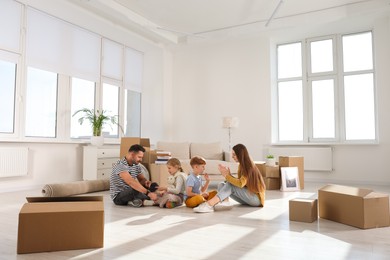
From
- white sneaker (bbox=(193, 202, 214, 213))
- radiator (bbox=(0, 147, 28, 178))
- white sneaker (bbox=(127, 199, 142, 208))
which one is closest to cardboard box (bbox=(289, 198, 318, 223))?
white sneaker (bbox=(193, 202, 214, 213))

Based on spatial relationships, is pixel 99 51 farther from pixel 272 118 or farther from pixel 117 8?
pixel 272 118

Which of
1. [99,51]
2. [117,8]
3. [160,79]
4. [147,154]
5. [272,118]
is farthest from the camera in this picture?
[160,79]

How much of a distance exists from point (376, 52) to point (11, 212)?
22.2ft

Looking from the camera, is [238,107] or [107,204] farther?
[238,107]

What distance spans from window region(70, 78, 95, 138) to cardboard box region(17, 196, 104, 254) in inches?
171

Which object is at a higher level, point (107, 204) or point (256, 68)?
point (256, 68)

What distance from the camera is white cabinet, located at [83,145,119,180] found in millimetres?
5796

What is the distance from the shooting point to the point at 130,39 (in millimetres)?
7297

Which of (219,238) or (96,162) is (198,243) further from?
(96,162)

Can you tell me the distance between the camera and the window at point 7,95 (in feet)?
16.3

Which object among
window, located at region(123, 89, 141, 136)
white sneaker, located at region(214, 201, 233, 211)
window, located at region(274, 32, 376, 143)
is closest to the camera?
white sneaker, located at region(214, 201, 233, 211)

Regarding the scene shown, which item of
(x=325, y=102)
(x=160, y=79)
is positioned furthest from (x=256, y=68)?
(x=160, y=79)

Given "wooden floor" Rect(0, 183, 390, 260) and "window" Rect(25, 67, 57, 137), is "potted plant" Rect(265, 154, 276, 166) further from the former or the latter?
"window" Rect(25, 67, 57, 137)

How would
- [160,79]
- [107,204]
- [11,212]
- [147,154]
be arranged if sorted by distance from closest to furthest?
[11,212] → [107,204] → [147,154] → [160,79]
